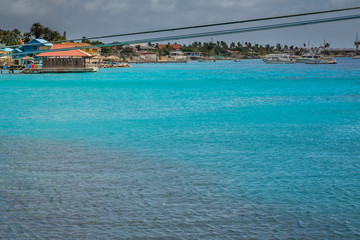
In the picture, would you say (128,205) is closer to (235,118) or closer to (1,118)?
(235,118)

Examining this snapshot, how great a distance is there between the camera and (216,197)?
32.0ft

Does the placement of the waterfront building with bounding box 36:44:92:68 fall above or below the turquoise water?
above

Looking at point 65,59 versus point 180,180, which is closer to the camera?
point 180,180

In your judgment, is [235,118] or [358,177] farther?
[235,118]

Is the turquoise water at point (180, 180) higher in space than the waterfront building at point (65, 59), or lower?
lower

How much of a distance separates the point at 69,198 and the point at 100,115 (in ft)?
57.3

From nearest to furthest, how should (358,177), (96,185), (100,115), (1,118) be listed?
1. (96,185)
2. (358,177)
3. (1,118)
4. (100,115)

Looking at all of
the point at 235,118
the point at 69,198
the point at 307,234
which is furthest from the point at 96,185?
the point at 235,118

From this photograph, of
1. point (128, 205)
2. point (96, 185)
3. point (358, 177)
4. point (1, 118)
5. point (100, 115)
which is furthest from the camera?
point (100, 115)

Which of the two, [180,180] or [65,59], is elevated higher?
[65,59]

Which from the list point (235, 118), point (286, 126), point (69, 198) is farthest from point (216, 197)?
point (235, 118)

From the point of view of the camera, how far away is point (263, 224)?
8.12 meters

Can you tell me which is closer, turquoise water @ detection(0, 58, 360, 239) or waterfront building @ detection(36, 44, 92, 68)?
turquoise water @ detection(0, 58, 360, 239)

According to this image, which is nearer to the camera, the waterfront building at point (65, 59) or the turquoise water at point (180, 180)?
the turquoise water at point (180, 180)
